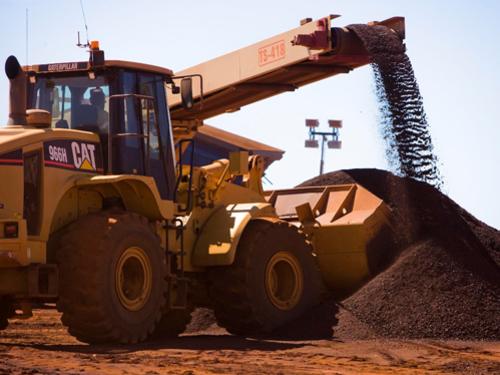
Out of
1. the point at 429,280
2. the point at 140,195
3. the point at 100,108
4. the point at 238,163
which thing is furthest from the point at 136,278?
the point at 429,280

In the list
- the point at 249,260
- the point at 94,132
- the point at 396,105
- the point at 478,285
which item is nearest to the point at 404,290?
the point at 478,285

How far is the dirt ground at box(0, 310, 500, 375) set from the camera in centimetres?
913

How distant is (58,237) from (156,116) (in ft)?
6.63

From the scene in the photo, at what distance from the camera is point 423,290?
13328mm

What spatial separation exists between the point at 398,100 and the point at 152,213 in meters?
4.39

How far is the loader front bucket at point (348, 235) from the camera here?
47.1 ft

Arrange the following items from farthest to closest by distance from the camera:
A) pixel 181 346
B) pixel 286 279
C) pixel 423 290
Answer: pixel 286 279
pixel 423 290
pixel 181 346

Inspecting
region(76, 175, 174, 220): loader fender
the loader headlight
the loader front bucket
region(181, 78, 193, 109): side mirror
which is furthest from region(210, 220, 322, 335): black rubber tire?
the loader headlight

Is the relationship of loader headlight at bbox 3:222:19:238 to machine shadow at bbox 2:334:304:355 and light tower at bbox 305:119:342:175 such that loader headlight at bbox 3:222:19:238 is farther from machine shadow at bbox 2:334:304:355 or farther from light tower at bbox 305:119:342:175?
light tower at bbox 305:119:342:175

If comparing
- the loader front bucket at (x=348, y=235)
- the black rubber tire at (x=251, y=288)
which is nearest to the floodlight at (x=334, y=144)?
the loader front bucket at (x=348, y=235)

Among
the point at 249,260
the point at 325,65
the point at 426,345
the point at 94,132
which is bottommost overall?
the point at 426,345

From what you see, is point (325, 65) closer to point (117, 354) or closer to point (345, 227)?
point (345, 227)

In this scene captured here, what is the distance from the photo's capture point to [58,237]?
11.4 meters

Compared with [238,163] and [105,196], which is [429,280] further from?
[105,196]
